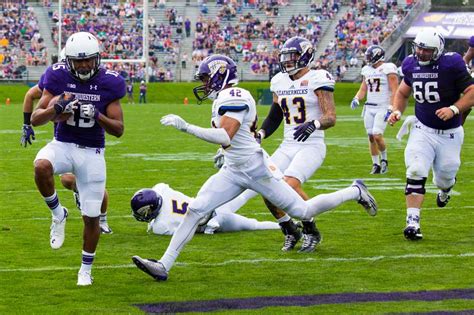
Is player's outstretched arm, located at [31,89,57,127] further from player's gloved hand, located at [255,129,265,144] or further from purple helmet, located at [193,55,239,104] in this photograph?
player's gloved hand, located at [255,129,265,144]

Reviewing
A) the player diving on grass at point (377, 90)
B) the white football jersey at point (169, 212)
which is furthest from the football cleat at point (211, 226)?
the player diving on grass at point (377, 90)

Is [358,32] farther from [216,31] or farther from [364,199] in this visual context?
[364,199]

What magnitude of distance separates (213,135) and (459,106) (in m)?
2.91

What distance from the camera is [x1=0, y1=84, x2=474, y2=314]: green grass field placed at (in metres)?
6.32

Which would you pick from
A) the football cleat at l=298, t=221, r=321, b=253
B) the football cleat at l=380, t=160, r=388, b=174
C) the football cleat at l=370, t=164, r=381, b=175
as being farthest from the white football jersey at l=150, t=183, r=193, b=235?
the football cleat at l=380, t=160, r=388, b=174

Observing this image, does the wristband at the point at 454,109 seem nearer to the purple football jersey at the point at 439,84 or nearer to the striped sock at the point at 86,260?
the purple football jersey at the point at 439,84

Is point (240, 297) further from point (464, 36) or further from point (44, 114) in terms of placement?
point (464, 36)

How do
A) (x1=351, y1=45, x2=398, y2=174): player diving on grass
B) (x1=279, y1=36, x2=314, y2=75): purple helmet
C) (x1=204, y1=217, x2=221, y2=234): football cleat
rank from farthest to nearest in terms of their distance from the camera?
(x1=351, y1=45, x2=398, y2=174): player diving on grass, (x1=204, y1=217, x2=221, y2=234): football cleat, (x1=279, y1=36, x2=314, y2=75): purple helmet

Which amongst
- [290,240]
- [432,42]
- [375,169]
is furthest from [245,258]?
[375,169]

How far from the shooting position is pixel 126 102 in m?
37.8

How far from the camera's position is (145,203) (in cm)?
866

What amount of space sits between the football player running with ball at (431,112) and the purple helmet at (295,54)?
1.00m

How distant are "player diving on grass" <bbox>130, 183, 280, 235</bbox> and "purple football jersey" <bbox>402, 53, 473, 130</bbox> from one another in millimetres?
1907

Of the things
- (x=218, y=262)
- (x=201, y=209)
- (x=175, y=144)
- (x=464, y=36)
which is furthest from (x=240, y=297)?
(x=464, y=36)
